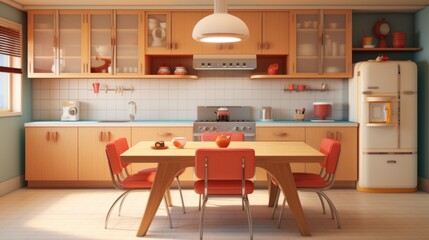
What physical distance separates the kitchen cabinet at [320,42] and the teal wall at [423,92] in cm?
91

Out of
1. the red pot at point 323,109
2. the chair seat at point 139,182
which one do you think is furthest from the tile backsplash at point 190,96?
the chair seat at point 139,182

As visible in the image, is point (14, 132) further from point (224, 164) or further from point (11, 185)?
point (224, 164)

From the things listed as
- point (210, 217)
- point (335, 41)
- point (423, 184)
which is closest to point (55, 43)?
point (210, 217)

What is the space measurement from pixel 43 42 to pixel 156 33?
1424 mm

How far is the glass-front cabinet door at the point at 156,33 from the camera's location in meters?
5.88

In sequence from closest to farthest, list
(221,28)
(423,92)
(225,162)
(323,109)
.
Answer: (225,162), (221,28), (423,92), (323,109)

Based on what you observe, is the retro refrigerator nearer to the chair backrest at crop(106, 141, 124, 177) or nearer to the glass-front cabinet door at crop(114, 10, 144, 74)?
the glass-front cabinet door at crop(114, 10, 144, 74)

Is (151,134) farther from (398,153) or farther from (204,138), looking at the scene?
(398,153)

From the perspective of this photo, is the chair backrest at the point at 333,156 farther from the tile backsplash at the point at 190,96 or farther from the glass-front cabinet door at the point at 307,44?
the tile backsplash at the point at 190,96

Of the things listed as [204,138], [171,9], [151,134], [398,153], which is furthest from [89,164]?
[398,153]

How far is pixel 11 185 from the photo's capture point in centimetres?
555

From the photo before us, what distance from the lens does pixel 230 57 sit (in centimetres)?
584

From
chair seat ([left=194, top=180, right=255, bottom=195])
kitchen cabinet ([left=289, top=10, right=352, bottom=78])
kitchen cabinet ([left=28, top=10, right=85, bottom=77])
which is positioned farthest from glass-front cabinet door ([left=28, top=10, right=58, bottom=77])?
chair seat ([left=194, top=180, right=255, bottom=195])

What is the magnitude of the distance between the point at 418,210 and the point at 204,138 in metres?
2.26
